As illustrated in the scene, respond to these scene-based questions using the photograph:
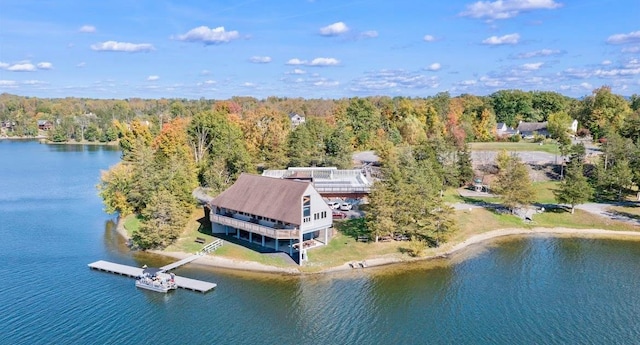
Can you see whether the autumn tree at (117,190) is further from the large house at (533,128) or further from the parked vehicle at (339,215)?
the large house at (533,128)

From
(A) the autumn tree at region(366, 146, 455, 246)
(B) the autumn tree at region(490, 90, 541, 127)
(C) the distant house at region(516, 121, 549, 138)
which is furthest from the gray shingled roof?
(B) the autumn tree at region(490, 90, 541, 127)

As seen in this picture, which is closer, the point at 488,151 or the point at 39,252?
the point at 39,252

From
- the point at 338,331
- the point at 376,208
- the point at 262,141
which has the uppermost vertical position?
the point at 262,141

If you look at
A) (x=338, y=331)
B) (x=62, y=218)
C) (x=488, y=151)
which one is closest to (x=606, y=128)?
(x=488, y=151)

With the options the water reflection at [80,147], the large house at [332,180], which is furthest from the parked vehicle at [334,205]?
the water reflection at [80,147]

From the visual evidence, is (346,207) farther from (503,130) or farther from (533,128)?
(533,128)

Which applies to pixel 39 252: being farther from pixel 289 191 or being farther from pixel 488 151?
pixel 488 151

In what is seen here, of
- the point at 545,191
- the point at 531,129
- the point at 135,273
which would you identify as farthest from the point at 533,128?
the point at 135,273
